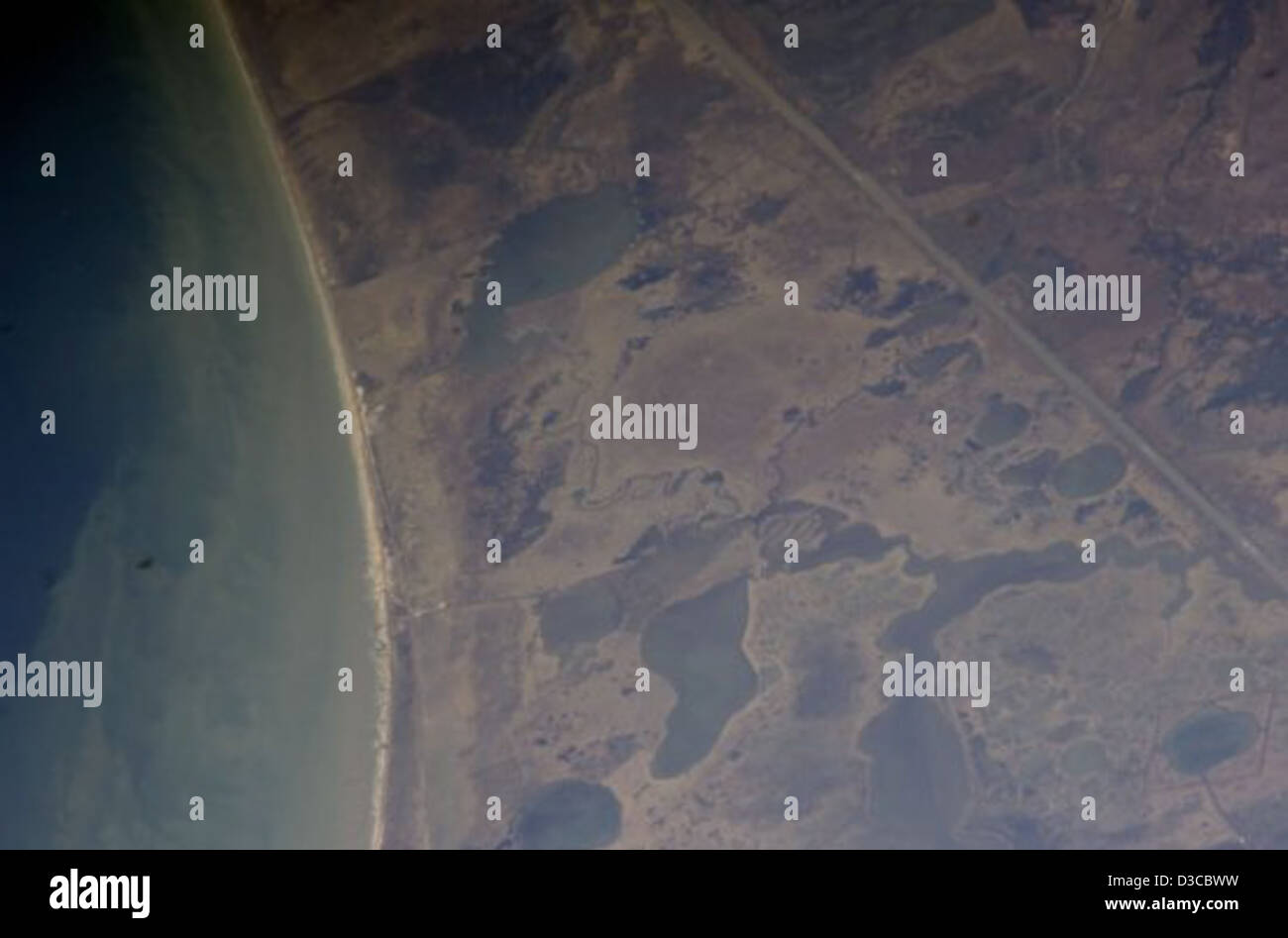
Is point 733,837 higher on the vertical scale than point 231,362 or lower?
lower

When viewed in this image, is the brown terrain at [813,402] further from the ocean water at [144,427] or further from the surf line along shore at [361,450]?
the ocean water at [144,427]

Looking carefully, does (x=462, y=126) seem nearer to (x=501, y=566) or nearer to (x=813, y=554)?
(x=501, y=566)

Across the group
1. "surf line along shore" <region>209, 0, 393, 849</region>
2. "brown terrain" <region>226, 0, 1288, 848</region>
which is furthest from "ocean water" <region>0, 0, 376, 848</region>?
"brown terrain" <region>226, 0, 1288, 848</region>

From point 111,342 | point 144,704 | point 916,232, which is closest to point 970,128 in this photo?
point 916,232

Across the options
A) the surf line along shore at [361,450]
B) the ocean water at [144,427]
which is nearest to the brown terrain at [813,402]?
the surf line along shore at [361,450]

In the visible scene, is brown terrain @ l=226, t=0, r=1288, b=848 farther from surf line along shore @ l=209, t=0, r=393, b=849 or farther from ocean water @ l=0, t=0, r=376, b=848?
ocean water @ l=0, t=0, r=376, b=848

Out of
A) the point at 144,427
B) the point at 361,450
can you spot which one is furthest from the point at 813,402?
the point at 144,427
